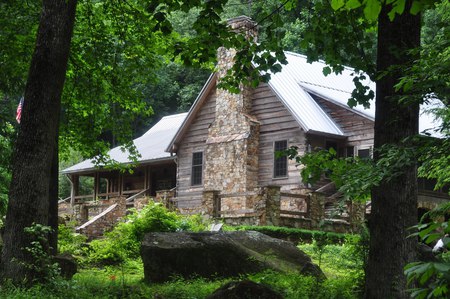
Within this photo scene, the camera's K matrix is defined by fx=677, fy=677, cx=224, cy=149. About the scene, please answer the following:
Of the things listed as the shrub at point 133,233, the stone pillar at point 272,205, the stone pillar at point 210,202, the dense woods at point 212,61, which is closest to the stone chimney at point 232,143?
the stone pillar at point 210,202

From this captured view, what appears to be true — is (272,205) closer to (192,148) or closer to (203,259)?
(192,148)

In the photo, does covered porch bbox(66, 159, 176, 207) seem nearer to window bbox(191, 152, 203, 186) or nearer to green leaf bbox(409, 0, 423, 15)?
window bbox(191, 152, 203, 186)

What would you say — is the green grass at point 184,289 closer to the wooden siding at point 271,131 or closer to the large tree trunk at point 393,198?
the large tree trunk at point 393,198

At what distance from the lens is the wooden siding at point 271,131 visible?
30.8m

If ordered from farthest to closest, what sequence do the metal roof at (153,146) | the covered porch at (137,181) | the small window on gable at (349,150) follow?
the covered porch at (137,181) < the metal roof at (153,146) < the small window on gable at (349,150)

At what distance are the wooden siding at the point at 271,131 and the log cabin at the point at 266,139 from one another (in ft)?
0.15

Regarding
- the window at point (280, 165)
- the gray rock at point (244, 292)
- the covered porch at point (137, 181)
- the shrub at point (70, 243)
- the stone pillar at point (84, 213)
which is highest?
the window at point (280, 165)

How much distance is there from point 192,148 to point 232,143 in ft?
13.7

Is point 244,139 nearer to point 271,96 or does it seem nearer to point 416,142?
point 271,96

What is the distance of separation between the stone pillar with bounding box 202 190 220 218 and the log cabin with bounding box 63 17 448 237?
1.6 inches

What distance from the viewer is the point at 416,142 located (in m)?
7.18

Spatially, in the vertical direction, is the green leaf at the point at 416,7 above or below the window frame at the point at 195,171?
above

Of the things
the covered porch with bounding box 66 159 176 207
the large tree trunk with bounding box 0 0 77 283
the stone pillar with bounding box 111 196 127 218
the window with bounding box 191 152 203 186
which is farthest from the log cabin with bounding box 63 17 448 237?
the large tree trunk with bounding box 0 0 77 283

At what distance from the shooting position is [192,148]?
3550 centimetres
